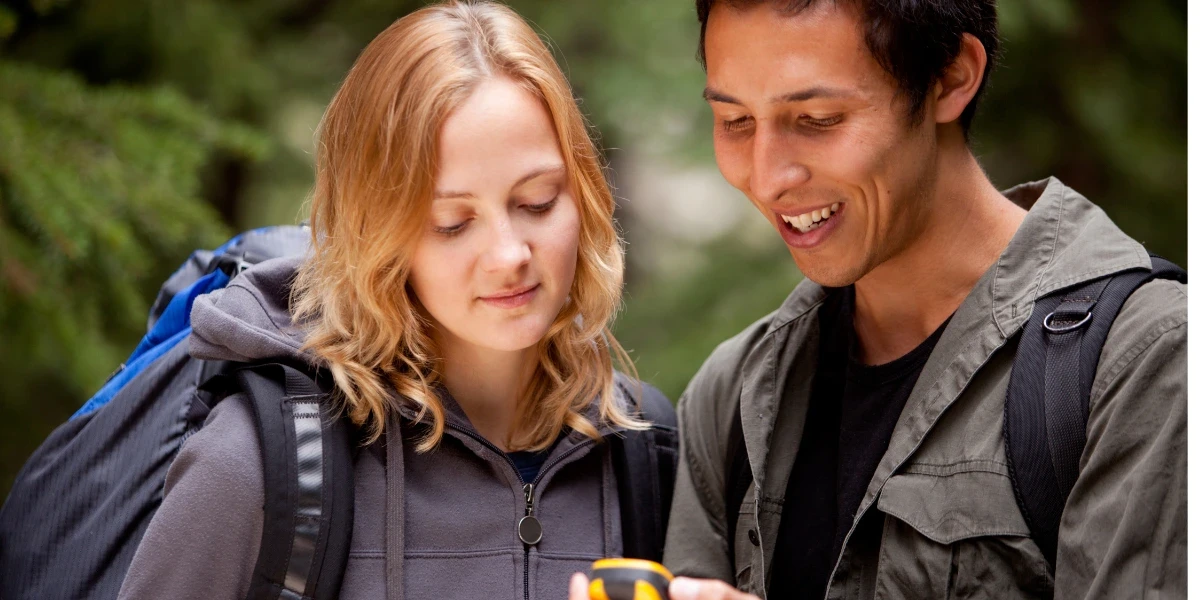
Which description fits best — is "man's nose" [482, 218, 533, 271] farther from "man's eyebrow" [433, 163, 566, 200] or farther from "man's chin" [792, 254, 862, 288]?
"man's chin" [792, 254, 862, 288]

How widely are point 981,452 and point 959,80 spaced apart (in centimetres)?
73

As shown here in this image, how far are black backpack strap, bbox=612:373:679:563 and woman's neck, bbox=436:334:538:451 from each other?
0.73ft

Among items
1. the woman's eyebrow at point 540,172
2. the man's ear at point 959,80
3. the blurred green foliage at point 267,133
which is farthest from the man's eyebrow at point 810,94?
the blurred green foliage at point 267,133

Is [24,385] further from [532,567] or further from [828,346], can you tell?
[828,346]

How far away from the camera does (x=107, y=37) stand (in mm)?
3818

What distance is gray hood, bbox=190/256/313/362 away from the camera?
1818mm

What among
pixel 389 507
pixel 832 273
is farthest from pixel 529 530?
pixel 832 273

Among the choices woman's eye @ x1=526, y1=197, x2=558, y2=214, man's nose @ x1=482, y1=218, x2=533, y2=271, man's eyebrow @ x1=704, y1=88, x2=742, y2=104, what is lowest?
man's nose @ x1=482, y1=218, x2=533, y2=271

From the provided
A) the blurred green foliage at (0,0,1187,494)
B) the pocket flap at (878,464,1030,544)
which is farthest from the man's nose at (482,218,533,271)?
the blurred green foliage at (0,0,1187,494)

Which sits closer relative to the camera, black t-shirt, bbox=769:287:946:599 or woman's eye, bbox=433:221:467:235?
woman's eye, bbox=433:221:467:235

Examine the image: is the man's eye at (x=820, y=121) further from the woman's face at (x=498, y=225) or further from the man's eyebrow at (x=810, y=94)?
the woman's face at (x=498, y=225)

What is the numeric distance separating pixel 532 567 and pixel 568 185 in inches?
26.2

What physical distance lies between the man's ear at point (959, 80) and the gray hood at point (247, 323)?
1234 mm

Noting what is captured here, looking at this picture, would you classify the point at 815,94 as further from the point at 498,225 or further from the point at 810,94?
the point at 498,225
